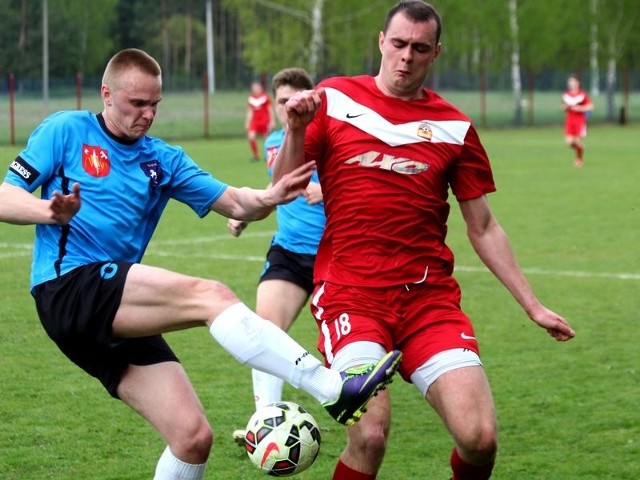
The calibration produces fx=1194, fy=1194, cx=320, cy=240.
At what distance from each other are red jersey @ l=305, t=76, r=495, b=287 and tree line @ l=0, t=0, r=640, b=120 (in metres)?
37.7

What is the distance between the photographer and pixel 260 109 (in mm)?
32344

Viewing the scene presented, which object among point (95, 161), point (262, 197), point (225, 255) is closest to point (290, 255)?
point (262, 197)

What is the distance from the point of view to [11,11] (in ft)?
212

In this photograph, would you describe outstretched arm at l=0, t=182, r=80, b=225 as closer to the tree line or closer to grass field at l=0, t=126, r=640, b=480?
grass field at l=0, t=126, r=640, b=480

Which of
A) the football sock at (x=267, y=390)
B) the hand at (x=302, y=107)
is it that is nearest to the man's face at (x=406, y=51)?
the hand at (x=302, y=107)

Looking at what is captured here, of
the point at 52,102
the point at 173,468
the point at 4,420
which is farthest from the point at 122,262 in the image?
the point at 52,102

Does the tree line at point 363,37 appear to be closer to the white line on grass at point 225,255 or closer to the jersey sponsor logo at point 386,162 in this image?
the white line on grass at point 225,255

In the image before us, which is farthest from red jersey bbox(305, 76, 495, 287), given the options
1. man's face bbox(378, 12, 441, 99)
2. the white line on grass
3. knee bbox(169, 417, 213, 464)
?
the white line on grass

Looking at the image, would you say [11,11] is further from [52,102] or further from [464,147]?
[464,147]

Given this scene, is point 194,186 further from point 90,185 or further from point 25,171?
point 25,171

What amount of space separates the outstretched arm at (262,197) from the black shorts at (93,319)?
0.74 meters

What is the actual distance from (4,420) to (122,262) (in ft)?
9.20

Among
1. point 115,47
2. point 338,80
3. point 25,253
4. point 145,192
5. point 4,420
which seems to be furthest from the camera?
point 115,47

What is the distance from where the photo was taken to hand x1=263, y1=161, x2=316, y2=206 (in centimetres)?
508
